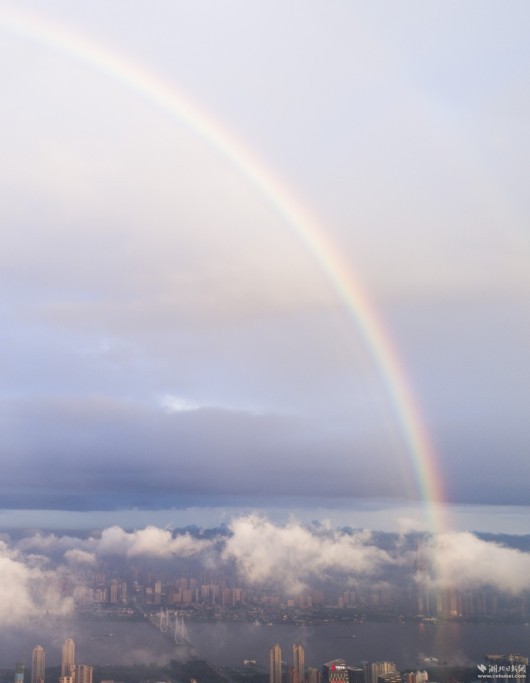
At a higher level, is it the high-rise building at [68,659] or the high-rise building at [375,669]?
the high-rise building at [68,659]

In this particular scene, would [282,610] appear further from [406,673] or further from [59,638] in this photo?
[59,638]

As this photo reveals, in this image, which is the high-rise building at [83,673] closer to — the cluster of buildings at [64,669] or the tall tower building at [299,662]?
the cluster of buildings at [64,669]

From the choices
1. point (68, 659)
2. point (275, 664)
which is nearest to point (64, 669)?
point (68, 659)

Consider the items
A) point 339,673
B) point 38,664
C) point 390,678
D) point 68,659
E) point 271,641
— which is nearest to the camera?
point 390,678

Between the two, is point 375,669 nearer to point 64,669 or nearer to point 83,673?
point 83,673

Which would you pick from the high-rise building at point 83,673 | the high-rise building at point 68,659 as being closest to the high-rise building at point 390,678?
the high-rise building at point 83,673

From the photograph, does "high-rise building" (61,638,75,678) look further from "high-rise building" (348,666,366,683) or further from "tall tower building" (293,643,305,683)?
"high-rise building" (348,666,366,683)
